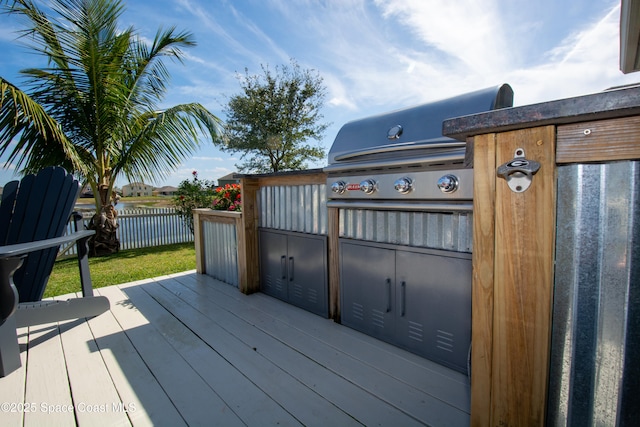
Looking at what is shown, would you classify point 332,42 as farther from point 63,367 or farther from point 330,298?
point 63,367

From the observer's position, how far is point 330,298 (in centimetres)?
251

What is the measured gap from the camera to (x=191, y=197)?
771 centimetres

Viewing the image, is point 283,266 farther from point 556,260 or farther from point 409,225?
point 556,260

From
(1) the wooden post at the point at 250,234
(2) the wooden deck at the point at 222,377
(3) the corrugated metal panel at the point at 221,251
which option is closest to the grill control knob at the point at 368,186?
(2) the wooden deck at the point at 222,377

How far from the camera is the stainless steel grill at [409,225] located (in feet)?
5.53

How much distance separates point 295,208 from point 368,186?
91cm

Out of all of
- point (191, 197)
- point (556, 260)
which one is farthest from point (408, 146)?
point (191, 197)

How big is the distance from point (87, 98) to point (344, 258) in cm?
520

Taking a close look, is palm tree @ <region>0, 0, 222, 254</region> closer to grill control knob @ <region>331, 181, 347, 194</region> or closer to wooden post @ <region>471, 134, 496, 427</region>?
grill control knob @ <region>331, 181, 347, 194</region>

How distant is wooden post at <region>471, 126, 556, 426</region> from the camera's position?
0.73 m

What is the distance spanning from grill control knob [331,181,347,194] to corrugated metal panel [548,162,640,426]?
1.57 m

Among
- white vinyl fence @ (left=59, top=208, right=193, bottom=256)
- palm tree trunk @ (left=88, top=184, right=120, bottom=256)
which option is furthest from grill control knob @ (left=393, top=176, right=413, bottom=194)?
white vinyl fence @ (left=59, top=208, right=193, bottom=256)

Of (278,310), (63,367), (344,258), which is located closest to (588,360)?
(344,258)

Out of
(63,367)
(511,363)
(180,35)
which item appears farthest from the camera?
(180,35)
